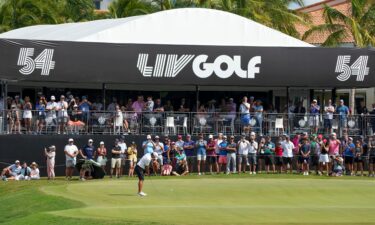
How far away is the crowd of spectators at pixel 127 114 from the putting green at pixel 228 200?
459cm

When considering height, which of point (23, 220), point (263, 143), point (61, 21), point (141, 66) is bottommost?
point (23, 220)

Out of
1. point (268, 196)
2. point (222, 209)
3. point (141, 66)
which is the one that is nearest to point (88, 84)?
point (141, 66)

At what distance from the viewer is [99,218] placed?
28.0 m

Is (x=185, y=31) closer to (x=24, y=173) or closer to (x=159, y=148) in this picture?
(x=159, y=148)

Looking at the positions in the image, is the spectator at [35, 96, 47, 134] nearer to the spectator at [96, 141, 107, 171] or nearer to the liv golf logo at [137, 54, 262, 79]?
the spectator at [96, 141, 107, 171]

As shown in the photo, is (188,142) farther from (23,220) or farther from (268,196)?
(23,220)

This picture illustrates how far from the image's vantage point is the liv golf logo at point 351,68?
168 ft

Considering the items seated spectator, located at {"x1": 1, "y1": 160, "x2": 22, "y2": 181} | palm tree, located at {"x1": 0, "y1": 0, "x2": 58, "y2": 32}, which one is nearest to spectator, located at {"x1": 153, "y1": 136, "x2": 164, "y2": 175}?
seated spectator, located at {"x1": 1, "y1": 160, "x2": 22, "y2": 181}

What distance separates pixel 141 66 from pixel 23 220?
20.7 metres

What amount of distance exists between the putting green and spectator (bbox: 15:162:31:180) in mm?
3758

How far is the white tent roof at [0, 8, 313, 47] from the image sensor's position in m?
51.7

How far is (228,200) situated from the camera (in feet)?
115

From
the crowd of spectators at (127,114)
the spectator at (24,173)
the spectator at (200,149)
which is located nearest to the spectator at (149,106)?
the crowd of spectators at (127,114)

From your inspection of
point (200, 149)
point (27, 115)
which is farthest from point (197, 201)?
point (27, 115)
